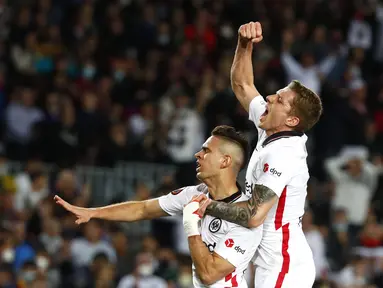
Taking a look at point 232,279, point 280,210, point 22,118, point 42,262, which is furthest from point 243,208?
point 22,118

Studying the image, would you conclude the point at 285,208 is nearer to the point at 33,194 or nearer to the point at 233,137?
the point at 233,137

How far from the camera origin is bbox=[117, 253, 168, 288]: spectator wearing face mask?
40.7ft

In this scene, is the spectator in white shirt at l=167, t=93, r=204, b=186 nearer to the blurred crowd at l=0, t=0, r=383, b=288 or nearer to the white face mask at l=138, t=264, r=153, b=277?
the blurred crowd at l=0, t=0, r=383, b=288

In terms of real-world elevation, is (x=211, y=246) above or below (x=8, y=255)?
above

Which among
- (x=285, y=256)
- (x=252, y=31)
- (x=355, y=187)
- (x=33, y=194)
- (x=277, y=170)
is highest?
(x=252, y=31)

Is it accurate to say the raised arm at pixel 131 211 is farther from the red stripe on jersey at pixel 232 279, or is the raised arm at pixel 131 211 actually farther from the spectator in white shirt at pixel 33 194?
the spectator in white shirt at pixel 33 194

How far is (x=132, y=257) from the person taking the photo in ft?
44.7

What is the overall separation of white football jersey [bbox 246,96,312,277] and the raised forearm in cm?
83

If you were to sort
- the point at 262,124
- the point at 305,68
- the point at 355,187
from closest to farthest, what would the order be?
the point at 262,124, the point at 355,187, the point at 305,68

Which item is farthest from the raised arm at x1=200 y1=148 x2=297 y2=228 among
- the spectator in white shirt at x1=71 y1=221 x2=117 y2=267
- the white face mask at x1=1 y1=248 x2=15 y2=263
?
the spectator in white shirt at x1=71 y1=221 x2=117 y2=267

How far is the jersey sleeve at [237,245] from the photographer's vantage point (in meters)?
7.12

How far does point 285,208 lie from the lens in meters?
7.37

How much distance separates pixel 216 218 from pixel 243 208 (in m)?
0.29

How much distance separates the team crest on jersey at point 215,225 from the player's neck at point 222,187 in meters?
0.15
